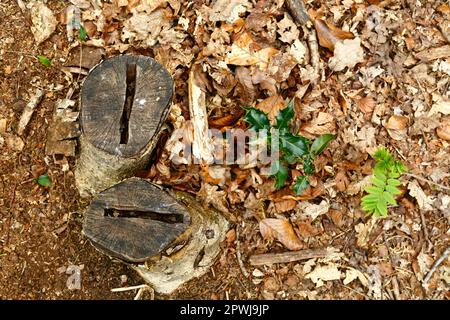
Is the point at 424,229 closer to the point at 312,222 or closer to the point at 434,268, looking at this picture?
the point at 434,268

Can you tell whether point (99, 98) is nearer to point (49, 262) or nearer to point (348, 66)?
point (49, 262)

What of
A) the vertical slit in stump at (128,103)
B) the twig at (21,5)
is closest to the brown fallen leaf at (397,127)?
the vertical slit in stump at (128,103)

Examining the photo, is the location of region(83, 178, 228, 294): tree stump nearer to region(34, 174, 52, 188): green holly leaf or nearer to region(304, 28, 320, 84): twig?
region(34, 174, 52, 188): green holly leaf

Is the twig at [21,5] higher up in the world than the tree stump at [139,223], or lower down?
higher up

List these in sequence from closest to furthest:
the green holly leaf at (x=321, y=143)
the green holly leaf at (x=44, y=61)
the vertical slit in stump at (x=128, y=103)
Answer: the vertical slit in stump at (x=128, y=103) → the green holly leaf at (x=321, y=143) → the green holly leaf at (x=44, y=61)

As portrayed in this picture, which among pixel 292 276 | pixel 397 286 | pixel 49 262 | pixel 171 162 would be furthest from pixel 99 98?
pixel 397 286

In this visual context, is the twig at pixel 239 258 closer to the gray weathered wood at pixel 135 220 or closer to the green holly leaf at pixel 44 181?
the gray weathered wood at pixel 135 220
